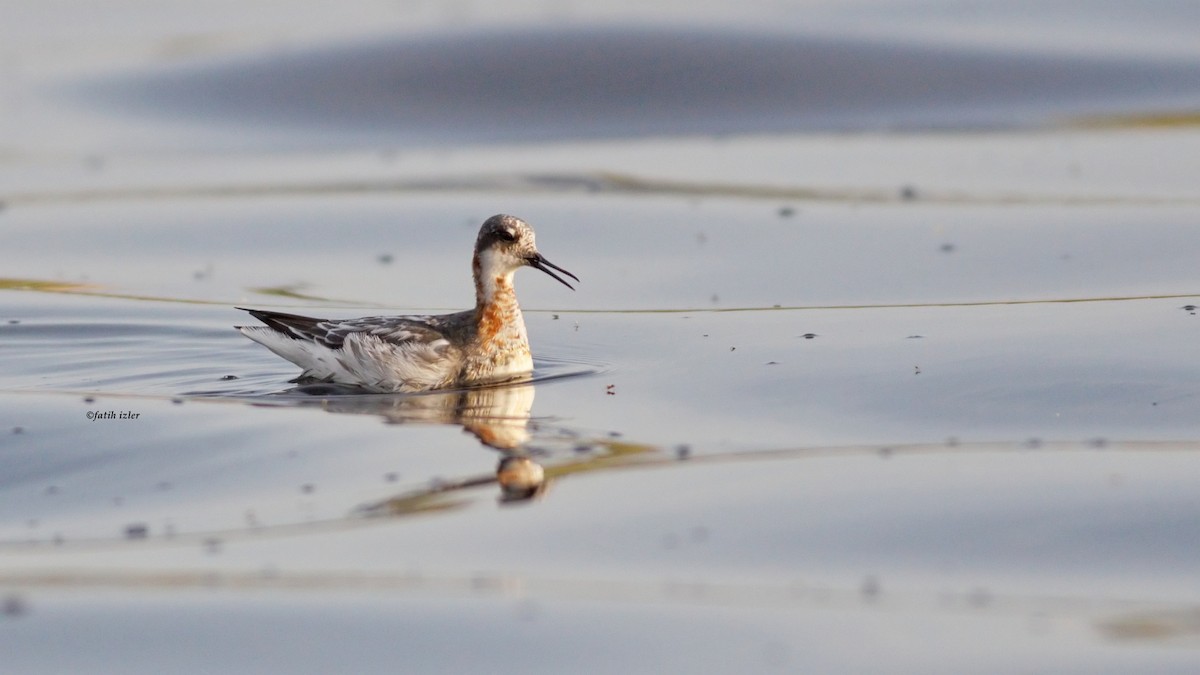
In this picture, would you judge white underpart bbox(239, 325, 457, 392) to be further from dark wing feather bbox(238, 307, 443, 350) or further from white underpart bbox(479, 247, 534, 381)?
white underpart bbox(479, 247, 534, 381)

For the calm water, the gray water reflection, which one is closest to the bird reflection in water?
the calm water

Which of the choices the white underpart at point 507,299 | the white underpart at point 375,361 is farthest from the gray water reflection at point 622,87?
the white underpart at point 375,361

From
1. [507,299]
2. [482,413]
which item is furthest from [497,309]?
[482,413]

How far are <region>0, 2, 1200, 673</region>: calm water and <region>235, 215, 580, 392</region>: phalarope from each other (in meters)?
0.24

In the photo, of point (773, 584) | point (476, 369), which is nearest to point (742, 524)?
point (773, 584)

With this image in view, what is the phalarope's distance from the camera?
11320 millimetres

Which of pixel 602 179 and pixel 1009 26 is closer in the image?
pixel 602 179

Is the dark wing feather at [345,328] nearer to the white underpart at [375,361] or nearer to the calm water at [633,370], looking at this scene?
the white underpart at [375,361]

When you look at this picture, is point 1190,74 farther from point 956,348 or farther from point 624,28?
point 956,348

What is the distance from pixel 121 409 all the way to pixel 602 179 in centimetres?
930

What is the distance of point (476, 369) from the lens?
11.5 metres

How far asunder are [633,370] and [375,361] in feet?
5.49

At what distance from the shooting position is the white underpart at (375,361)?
1127 centimetres

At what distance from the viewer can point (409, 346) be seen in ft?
37.2
